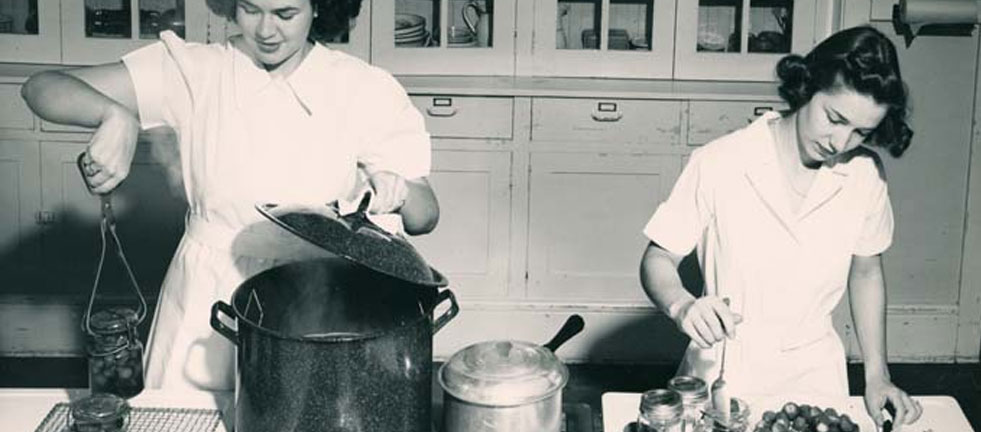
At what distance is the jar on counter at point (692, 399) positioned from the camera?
1664mm

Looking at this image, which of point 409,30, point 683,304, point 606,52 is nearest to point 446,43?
point 409,30

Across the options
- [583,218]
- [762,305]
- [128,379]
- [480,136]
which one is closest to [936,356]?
[583,218]

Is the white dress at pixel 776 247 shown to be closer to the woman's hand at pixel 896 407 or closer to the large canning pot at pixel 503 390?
the woman's hand at pixel 896 407

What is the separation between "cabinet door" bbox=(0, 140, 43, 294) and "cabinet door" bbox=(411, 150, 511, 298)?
53.4 inches

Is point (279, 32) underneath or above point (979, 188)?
above

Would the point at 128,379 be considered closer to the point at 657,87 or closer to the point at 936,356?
the point at 657,87

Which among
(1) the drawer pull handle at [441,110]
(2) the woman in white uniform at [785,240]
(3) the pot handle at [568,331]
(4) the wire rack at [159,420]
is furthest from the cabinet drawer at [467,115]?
(3) the pot handle at [568,331]

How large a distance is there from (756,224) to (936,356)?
2.41 m

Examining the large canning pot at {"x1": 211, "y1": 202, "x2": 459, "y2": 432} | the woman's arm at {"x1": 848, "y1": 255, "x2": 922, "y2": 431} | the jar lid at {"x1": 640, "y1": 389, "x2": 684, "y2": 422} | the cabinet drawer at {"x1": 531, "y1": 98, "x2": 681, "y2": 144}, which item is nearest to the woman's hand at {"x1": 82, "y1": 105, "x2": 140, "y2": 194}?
the large canning pot at {"x1": 211, "y1": 202, "x2": 459, "y2": 432}

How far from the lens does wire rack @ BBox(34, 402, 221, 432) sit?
5.68ft

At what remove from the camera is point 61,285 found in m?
4.14

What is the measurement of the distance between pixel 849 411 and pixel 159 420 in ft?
3.71

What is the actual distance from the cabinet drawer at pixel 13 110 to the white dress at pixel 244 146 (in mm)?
2114

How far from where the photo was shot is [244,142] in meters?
2.09
